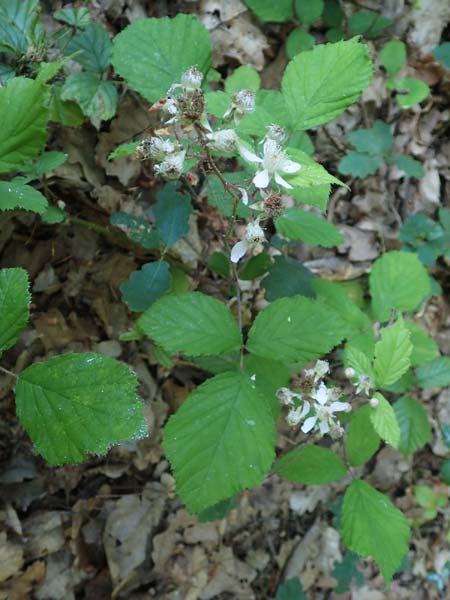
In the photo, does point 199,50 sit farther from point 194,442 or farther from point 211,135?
point 194,442

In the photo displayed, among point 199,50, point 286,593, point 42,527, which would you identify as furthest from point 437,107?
point 42,527

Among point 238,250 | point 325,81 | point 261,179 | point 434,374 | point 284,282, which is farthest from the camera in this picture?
point 434,374

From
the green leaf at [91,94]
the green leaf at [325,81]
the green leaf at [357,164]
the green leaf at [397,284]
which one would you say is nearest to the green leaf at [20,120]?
the green leaf at [91,94]

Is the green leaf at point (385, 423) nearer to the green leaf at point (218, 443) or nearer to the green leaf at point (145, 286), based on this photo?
the green leaf at point (218, 443)

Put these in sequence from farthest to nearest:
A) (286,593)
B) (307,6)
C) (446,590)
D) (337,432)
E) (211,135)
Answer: (446,590), (307,6), (286,593), (337,432), (211,135)

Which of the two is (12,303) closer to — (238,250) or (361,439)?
(238,250)

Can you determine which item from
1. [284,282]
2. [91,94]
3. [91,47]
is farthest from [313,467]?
[91,47]
